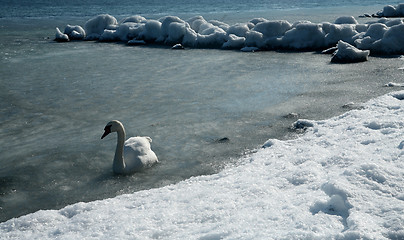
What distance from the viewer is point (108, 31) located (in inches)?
892

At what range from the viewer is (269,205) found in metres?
5.06

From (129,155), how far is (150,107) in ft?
11.4

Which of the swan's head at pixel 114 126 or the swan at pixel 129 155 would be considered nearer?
the swan at pixel 129 155

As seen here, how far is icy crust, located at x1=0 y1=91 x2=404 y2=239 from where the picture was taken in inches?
174

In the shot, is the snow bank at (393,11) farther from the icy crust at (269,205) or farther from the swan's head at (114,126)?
the swan's head at (114,126)

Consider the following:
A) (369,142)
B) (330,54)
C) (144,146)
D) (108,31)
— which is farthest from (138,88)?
(108,31)

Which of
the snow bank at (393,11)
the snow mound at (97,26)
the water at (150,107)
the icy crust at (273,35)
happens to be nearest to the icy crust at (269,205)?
the water at (150,107)

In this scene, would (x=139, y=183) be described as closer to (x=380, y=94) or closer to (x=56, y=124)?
(x=56, y=124)

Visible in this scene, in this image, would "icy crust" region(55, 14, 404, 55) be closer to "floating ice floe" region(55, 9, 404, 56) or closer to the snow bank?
"floating ice floe" region(55, 9, 404, 56)

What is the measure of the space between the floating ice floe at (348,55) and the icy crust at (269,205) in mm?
8686

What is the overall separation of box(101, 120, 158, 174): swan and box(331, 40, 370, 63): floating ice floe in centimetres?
1016

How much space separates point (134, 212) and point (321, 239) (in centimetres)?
232

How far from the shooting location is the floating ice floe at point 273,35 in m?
16.5

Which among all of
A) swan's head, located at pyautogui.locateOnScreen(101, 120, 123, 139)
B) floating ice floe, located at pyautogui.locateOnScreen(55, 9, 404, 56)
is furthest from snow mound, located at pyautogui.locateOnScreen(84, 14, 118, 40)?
swan's head, located at pyautogui.locateOnScreen(101, 120, 123, 139)
